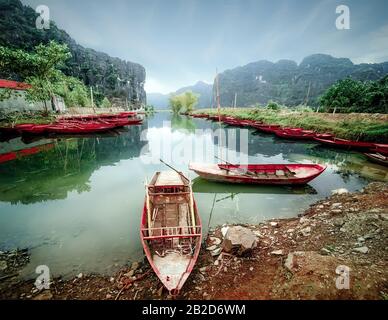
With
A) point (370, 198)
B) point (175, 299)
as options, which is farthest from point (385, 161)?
point (175, 299)

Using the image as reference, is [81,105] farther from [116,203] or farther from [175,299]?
[175,299]

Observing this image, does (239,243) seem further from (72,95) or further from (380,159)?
(72,95)

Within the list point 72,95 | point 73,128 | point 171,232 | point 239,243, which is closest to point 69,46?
point 72,95

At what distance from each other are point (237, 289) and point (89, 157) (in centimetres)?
1761

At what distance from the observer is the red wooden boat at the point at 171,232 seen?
5.08 m

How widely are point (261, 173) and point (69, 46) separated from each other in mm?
109408

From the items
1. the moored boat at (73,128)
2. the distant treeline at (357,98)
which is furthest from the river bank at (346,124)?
the moored boat at (73,128)

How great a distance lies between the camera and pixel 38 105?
1576 inches

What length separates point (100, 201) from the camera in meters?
10.4

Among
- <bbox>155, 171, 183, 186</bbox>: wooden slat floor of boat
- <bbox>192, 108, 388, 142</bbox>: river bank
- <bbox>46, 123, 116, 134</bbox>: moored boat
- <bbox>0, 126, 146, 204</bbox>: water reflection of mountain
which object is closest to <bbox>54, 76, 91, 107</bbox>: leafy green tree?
<bbox>46, 123, 116, 134</bbox>: moored boat

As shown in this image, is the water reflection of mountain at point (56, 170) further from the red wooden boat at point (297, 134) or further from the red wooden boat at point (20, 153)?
the red wooden boat at point (297, 134)

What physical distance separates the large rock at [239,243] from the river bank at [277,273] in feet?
0.40

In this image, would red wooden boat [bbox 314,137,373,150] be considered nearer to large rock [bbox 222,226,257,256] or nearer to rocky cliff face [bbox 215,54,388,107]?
large rock [bbox 222,226,257,256]

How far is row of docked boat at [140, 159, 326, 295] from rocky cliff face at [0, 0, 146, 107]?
7469 cm
